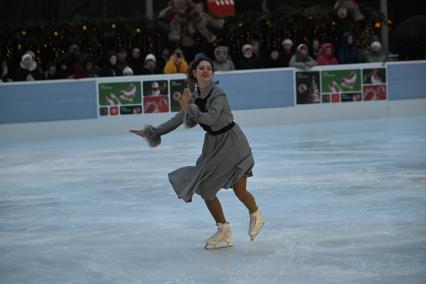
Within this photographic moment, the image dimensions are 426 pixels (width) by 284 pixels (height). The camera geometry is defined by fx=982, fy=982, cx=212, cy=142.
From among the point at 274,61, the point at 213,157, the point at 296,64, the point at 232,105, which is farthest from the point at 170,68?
the point at 213,157

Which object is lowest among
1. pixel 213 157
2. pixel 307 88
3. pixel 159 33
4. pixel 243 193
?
pixel 243 193

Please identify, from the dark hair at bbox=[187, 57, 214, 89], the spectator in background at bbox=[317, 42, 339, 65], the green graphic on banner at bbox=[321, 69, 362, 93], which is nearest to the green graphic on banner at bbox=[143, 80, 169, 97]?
the green graphic on banner at bbox=[321, 69, 362, 93]

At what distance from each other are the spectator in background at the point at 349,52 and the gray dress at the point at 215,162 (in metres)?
10.0

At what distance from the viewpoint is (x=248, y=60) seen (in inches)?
587

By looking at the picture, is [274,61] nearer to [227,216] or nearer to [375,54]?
[375,54]

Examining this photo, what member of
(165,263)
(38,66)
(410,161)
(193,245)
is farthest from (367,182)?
(38,66)

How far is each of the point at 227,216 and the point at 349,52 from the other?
914cm

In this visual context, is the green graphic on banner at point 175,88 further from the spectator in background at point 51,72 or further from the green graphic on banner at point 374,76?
the green graphic on banner at point 374,76

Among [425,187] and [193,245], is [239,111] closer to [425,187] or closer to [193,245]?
[425,187]

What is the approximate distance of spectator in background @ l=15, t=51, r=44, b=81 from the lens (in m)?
14.1

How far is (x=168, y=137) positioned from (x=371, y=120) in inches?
127

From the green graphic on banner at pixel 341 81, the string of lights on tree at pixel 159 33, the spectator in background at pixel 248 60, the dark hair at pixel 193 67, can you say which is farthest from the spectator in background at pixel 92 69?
the dark hair at pixel 193 67

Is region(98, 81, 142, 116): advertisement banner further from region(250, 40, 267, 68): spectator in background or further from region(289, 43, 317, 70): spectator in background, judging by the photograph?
region(289, 43, 317, 70): spectator in background

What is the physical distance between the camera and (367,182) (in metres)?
8.06
